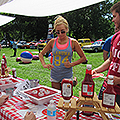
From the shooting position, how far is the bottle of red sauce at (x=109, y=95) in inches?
40.5

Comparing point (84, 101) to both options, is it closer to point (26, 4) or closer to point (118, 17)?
point (118, 17)

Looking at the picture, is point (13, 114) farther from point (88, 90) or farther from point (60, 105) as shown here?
point (88, 90)

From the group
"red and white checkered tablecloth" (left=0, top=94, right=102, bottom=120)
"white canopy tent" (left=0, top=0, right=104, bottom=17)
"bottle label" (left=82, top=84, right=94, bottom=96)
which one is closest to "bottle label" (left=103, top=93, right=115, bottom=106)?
"bottle label" (left=82, top=84, right=94, bottom=96)

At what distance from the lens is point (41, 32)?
3241 centimetres

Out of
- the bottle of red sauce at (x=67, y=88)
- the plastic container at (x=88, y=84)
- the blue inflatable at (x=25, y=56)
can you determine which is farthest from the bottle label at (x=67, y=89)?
the blue inflatable at (x=25, y=56)

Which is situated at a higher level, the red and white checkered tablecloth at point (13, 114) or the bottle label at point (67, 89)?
the bottle label at point (67, 89)

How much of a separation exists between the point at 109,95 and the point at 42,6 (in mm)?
2652

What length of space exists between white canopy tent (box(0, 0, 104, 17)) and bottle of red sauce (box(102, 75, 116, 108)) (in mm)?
1842

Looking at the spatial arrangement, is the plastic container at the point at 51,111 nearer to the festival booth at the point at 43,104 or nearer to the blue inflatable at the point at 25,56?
the festival booth at the point at 43,104

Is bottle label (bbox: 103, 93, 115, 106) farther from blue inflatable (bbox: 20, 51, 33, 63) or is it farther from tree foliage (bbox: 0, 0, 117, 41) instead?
tree foliage (bbox: 0, 0, 117, 41)

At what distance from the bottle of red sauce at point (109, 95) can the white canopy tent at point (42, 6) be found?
1.84 meters

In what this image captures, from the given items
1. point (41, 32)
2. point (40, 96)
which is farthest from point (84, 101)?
point (41, 32)

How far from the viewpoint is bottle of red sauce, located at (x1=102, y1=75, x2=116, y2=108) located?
1028 millimetres

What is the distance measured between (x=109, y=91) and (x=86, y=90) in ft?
0.66
